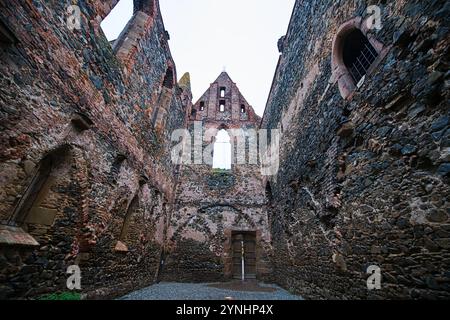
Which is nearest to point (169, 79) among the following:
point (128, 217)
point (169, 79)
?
point (169, 79)

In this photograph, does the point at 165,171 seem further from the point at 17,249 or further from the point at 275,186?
the point at 17,249

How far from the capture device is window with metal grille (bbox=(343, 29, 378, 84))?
Answer: 412 cm

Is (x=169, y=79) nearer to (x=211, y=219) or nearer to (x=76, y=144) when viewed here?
(x=76, y=144)

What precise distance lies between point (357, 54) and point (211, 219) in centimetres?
835

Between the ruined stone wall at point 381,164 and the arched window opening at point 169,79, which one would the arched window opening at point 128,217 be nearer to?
the ruined stone wall at point 381,164

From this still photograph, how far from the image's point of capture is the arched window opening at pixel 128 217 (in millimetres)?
6122

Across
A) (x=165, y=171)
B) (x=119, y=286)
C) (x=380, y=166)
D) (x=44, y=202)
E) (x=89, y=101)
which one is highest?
(x=165, y=171)

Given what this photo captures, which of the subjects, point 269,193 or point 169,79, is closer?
point 169,79

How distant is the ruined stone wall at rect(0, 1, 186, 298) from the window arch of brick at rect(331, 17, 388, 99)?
5029mm

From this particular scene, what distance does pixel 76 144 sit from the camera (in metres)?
3.97

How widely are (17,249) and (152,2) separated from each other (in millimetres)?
7783

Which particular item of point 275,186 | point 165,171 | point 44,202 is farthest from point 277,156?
point 44,202

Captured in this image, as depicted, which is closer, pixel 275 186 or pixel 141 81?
pixel 141 81

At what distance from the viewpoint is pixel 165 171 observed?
910 centimetres
